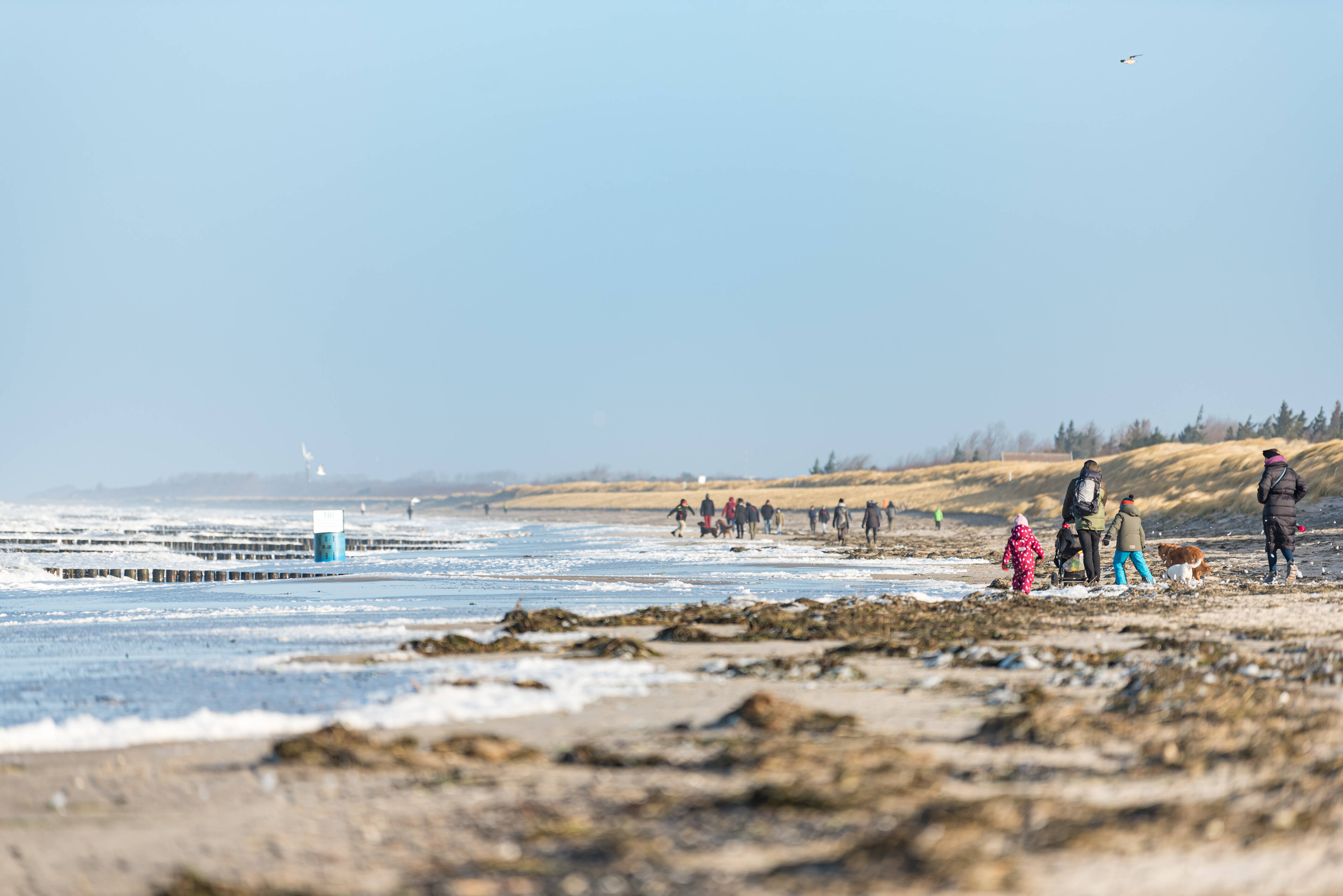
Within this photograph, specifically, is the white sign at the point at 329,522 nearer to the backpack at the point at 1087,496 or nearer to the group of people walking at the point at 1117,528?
the group of people walking at the point at 1117,528

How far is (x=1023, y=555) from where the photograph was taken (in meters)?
16.2

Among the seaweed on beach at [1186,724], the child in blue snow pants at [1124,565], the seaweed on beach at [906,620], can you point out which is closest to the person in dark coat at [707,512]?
the child in blue snow pants at [1124,565]

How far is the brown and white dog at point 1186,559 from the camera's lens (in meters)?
17.2

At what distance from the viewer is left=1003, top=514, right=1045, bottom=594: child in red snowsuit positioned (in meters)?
16.2

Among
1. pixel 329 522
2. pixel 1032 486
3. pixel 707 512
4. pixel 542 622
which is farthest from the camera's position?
pixel 1032 486

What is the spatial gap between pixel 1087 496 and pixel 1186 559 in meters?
2.13

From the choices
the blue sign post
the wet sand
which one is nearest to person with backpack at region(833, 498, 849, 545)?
the blue sign post

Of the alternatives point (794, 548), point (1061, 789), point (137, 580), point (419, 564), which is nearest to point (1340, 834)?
point (1061, 789)

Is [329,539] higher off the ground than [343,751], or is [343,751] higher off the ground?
[343,751]

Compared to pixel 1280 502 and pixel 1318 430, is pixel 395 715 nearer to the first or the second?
pixel 1280 502

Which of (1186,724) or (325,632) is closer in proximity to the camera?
(1186,724)

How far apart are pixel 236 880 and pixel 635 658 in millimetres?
5771

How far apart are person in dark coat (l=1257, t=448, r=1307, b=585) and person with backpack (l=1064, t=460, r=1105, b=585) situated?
254 centimetres

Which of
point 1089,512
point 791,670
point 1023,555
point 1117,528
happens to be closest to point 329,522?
point 1023,555
